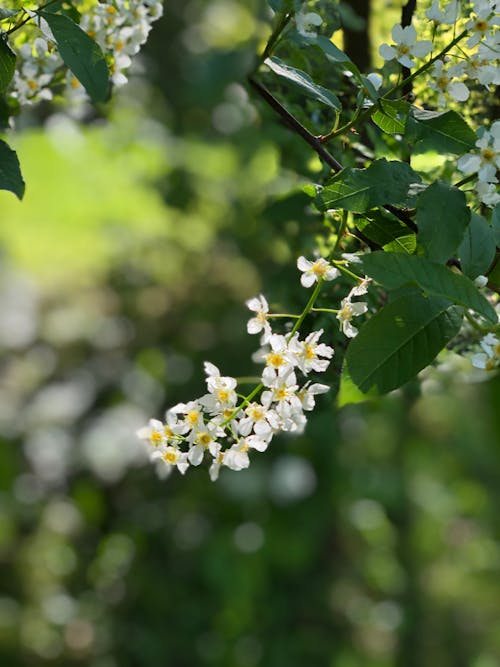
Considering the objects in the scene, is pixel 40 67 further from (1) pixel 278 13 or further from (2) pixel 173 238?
(2) pixel 173 238

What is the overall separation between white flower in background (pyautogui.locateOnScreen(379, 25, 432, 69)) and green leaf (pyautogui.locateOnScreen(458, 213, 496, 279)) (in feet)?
0.29

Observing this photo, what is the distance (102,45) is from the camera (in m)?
0.66

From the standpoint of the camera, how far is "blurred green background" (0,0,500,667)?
2.05 metres

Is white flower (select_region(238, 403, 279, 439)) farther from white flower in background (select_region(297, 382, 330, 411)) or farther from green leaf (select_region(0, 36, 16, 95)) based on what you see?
green leaf (select_region(0, 36, 16, 95))

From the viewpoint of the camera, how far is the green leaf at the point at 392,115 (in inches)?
19.4

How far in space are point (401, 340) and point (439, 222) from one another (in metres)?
0.06

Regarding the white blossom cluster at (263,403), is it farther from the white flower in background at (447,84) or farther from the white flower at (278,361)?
the white flower in background at (447,84)

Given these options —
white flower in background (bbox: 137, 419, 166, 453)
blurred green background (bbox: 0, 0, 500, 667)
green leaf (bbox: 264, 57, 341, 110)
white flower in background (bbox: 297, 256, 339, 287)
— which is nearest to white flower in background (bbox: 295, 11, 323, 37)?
green leaf (bbox: 264, 57, 341, 110)

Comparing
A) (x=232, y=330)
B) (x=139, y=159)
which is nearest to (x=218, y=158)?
(x=139, y=159)

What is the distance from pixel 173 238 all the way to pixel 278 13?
173cm

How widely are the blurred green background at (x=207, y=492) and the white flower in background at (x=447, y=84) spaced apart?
137cm

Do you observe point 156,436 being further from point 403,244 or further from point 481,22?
point 481,22

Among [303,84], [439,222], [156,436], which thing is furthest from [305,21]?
[156,436]

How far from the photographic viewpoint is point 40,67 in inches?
28.1
